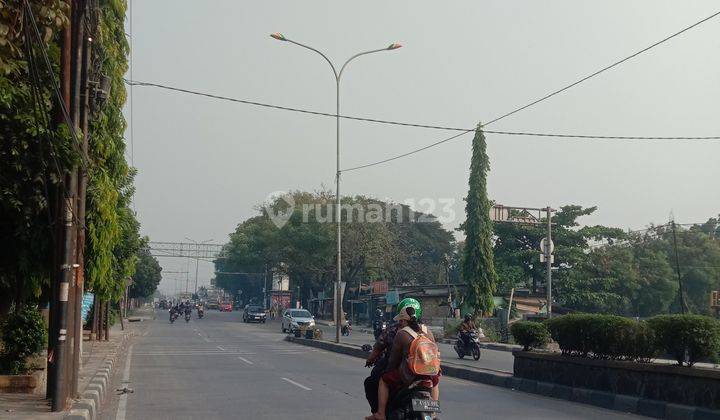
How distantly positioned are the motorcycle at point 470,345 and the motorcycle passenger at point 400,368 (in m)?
19.2

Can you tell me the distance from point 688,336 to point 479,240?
3906cm

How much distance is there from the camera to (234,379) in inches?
717

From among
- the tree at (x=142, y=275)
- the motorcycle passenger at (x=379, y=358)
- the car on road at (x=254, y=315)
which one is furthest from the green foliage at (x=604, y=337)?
the car on road at (x=254, y=315)

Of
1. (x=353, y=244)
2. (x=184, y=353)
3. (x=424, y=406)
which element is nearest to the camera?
(x=424, y=406)

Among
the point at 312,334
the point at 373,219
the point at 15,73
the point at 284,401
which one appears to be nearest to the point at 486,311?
the point at 312,334

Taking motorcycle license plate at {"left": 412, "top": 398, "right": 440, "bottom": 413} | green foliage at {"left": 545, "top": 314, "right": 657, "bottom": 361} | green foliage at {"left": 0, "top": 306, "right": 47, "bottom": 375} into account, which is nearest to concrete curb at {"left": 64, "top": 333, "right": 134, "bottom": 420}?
green foliage at {"left": 0, "top": 306, "right": 47, "bottom": 375}

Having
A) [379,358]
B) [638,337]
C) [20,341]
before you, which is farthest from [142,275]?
[379,358]

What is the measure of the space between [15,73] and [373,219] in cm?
6200

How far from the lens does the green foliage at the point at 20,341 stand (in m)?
14.4

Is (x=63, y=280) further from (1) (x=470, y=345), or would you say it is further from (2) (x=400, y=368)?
(1) (x=470, y=345)

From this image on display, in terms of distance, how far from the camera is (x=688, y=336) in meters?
11.9

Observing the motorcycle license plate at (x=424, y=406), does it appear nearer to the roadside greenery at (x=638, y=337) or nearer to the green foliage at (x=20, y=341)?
the roadside greenery at (x=638, y=337)

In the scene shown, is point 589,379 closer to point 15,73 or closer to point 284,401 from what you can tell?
point 284,401

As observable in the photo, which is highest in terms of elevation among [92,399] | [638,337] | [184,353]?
[638,337]
